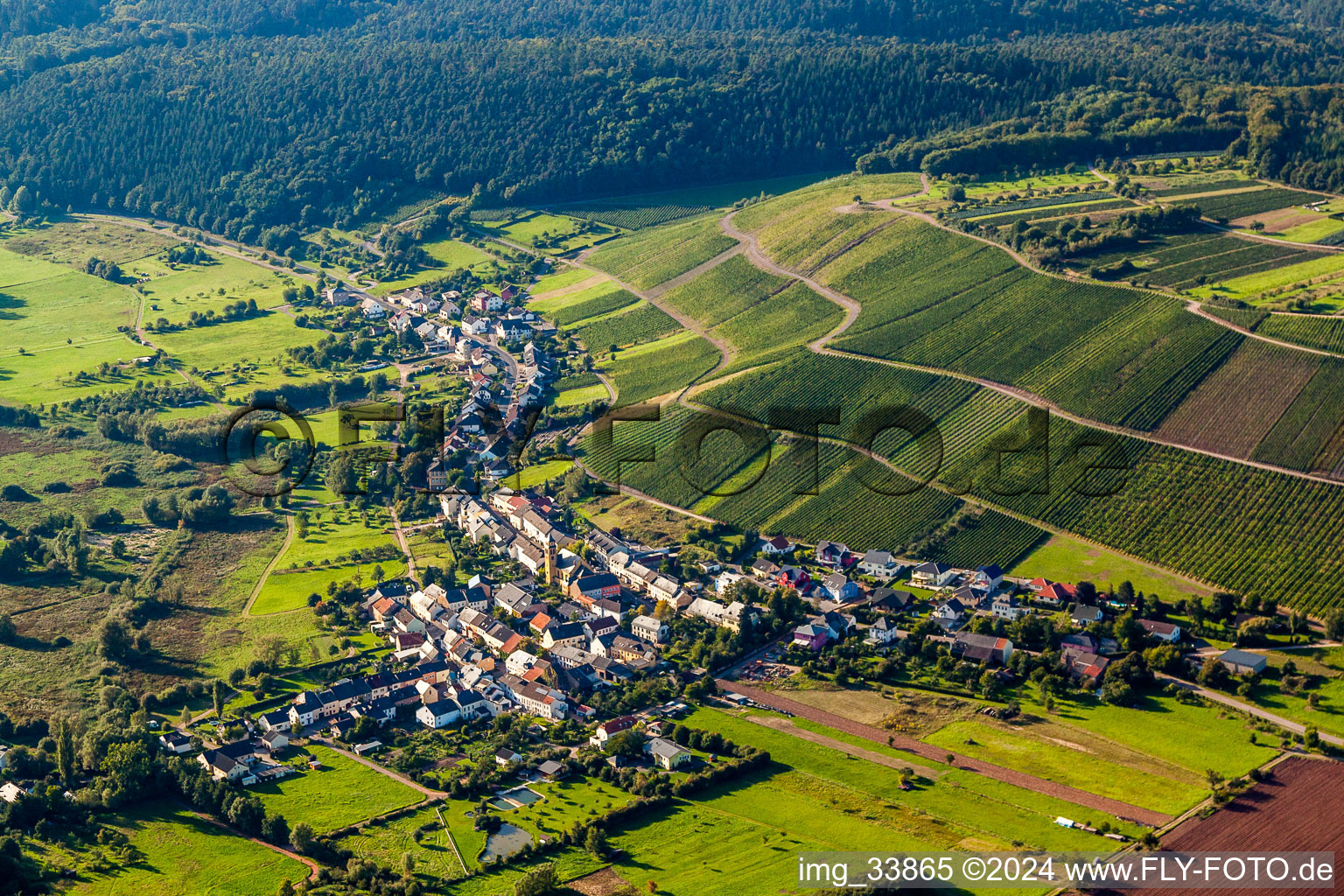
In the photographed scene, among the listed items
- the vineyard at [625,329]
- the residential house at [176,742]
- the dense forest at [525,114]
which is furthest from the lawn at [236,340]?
the residential house at [176,742]

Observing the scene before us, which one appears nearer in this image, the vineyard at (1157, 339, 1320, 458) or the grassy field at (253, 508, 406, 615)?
the grassy field at (253, 508, 406, 615)

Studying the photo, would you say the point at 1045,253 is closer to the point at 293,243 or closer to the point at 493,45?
the point at 293,243

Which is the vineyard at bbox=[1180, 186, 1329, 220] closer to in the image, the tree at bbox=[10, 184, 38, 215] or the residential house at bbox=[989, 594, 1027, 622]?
the residential house at bbox=[989, 594, 1027, 622]

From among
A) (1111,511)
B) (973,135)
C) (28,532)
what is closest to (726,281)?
(973,135)

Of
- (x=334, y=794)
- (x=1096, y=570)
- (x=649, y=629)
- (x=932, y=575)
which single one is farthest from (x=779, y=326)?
(x=334, y=794)

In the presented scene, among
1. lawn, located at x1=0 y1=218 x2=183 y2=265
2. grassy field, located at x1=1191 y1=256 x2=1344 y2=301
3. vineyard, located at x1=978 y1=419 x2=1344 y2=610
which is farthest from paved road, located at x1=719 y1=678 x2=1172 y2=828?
lawn, located at x1=0 y1=218 x2=183 y2=265
